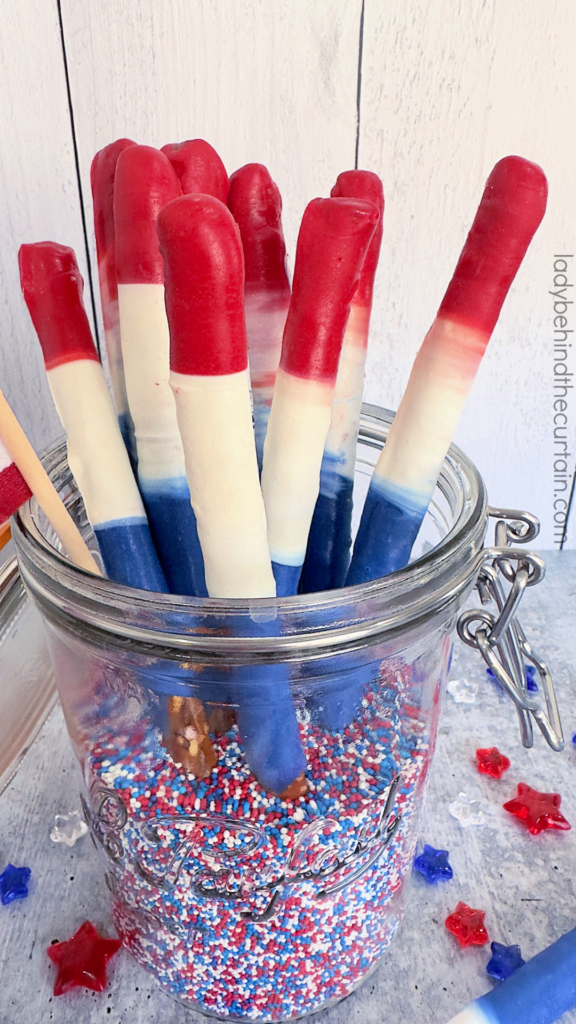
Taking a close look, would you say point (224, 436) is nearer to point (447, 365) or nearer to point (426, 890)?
point (447, 365)

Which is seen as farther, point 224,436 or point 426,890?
point 426,890

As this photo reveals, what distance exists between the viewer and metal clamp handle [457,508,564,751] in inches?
11.6

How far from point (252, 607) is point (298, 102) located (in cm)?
34

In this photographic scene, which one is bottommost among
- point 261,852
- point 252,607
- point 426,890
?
point 426,890

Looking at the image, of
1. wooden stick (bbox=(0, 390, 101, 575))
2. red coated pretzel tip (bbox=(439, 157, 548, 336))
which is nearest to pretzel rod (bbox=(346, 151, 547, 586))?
red coated pretzel tip (bbox=(439, 157, 548, 336))

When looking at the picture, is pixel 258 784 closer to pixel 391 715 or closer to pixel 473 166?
pixel 391 715

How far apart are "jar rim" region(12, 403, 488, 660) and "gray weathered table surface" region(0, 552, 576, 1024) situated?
179 mm

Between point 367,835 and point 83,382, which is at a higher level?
point 83,382

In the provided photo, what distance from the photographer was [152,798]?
273mm

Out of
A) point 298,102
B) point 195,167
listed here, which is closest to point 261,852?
point 195,167

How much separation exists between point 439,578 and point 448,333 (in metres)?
0.08

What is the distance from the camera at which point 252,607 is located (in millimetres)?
225

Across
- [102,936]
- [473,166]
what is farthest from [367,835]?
[473,166]

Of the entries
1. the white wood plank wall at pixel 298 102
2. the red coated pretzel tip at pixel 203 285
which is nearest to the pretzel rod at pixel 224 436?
the red coated pretzel tip at pixel 203 285
